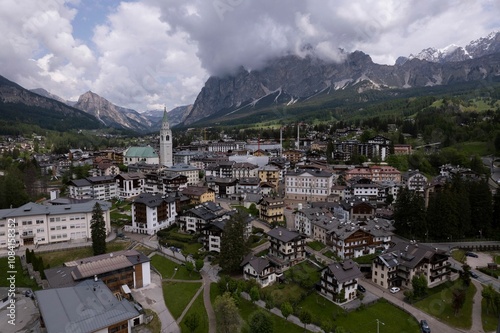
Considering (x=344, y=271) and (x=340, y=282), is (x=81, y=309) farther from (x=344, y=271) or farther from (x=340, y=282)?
(x=344, y=271)

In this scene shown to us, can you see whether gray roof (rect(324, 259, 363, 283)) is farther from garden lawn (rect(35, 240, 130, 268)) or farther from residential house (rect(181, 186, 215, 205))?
residential house (rect(181, 186, 215, 205))

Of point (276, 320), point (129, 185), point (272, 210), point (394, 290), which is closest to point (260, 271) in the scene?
point (276, 320)

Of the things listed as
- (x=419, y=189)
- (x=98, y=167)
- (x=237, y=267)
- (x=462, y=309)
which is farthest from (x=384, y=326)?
(x=98, y=167)

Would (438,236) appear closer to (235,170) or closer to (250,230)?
(250,230)

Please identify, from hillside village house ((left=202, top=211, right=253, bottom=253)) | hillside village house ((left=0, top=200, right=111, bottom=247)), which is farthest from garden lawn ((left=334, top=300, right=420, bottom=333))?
hillside village house ((left=0, top=200, right=111, bottom=247))

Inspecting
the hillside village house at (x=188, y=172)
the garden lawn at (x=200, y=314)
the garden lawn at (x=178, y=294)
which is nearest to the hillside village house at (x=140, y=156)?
the hillside village house at (x=188, y=172)

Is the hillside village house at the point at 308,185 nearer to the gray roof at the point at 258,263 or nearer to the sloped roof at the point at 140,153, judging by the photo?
the gray roof at the point at 258,263

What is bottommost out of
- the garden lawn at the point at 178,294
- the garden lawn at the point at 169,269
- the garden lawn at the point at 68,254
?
the garden lawn at the point at 178,294
